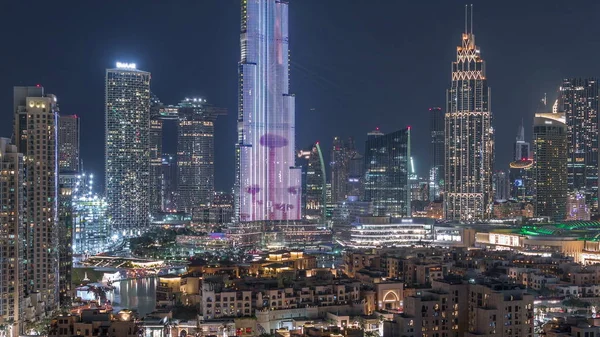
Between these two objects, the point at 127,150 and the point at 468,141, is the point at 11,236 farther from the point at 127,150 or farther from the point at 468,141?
the point at 468,141

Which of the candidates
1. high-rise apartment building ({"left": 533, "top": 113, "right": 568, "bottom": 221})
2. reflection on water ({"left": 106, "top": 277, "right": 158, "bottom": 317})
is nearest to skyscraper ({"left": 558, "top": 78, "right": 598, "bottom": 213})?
high-rise apartment building ({"left": 533, "top": 113, "right": 568, "bottom": 221})

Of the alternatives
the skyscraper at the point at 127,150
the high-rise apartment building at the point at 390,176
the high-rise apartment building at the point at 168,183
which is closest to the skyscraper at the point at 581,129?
the high-rise apartment building at the point at 390,176

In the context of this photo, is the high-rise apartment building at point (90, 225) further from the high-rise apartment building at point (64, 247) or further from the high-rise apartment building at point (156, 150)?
the high-rise apartment building at point (156, 150)

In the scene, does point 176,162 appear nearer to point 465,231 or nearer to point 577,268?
point 465,231

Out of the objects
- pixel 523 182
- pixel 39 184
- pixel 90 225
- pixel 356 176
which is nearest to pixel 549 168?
pixel 523 182

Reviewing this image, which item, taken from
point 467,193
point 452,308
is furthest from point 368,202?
point 452,308
